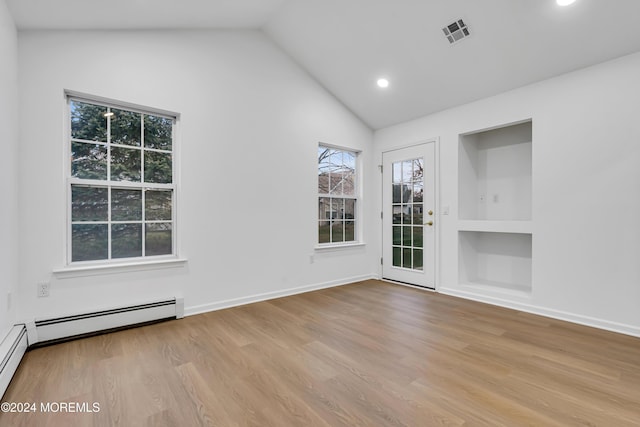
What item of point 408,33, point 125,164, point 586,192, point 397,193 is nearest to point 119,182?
point 125,164

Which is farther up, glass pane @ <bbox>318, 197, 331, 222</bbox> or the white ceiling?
the white ceiling

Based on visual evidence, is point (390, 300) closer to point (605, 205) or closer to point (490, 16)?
point (605, 205)

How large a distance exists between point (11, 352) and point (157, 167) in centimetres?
185

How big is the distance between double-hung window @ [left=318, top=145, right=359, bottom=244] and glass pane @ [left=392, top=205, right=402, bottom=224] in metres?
0.59

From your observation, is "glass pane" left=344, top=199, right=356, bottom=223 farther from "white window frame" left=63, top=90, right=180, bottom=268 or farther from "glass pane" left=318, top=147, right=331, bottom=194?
"white window frame" left=63, top=90, right=180, bottom=268

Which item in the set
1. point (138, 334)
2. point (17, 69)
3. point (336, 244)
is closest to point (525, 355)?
point (336, 244)

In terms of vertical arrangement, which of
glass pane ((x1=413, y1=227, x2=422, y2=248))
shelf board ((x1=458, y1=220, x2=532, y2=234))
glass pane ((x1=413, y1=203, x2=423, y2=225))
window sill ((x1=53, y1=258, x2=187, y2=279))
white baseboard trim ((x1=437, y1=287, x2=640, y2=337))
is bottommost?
white baseboard trim ((x1=437, y1=287, x2=640, y2=337))

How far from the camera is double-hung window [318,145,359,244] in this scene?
459 cm

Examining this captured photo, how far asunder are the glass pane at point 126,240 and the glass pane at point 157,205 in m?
0.16

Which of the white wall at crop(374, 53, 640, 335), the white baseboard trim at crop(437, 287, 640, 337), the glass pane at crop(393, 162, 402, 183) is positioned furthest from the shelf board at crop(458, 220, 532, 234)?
the glass pane at crop(393, 162, 402, 183)

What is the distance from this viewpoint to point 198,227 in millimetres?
3352

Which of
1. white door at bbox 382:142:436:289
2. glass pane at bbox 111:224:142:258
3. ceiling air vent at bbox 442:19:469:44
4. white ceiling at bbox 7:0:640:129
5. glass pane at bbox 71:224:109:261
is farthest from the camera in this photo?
white door at bbox 382:142:436:289

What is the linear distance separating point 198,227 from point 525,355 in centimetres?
320

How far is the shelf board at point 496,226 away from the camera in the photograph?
11.4 ft
